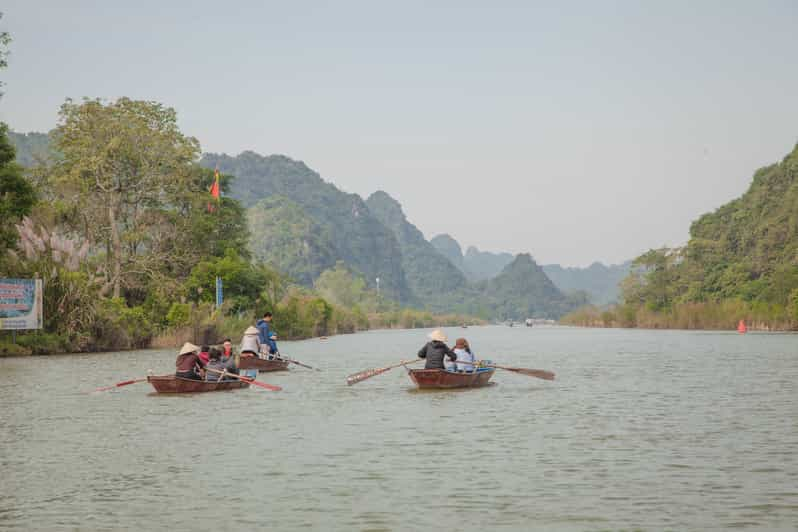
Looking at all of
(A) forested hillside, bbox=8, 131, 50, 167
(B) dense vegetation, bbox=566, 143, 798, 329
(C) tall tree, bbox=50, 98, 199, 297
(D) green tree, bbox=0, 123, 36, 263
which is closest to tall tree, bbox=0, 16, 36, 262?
(D) green tree, bbox=0, 123, 36, 263

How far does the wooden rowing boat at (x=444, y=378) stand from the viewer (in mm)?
20581

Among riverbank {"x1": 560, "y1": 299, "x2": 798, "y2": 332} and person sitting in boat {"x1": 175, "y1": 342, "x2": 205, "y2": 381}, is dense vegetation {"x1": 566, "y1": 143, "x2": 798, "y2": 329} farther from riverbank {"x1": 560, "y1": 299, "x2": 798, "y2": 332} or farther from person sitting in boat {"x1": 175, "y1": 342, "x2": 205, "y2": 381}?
person sitting in boat {"x1": 175, "y1": 342, "x2": 205, "y2": 381}

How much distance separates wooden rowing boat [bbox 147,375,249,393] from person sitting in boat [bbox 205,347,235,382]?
0.18 meters

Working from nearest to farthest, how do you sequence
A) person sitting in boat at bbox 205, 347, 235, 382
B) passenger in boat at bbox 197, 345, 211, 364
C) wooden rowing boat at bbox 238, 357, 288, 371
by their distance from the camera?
1. person sitting in boat at bbox 205, 347, 235, 382
2. passenger in boat at bbox 197, 345, 211, 364
3. wooden rowing boat at bbox 238, 357, 288, 371

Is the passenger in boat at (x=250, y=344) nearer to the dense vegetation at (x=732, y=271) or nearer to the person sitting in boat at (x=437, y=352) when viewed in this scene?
the person sitting in boat at (x=437, y=352)

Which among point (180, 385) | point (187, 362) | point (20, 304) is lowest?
point (180, 385)

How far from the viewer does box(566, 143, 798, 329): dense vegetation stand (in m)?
68.1

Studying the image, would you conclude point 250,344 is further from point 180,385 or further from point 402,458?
point 402,458

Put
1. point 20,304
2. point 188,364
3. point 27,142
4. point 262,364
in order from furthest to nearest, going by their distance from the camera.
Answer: point 27,142 → point 20,304 → point 262,364 → point 188,364

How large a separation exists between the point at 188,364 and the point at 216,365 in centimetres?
108

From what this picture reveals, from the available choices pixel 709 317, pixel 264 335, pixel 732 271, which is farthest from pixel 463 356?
pixel 732 271

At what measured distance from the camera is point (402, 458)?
11.9 metres

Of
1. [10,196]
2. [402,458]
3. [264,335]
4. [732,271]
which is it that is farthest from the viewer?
[732,271]


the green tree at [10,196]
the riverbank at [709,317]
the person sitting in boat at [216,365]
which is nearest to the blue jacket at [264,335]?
the person sitting in boat at [216,365]
